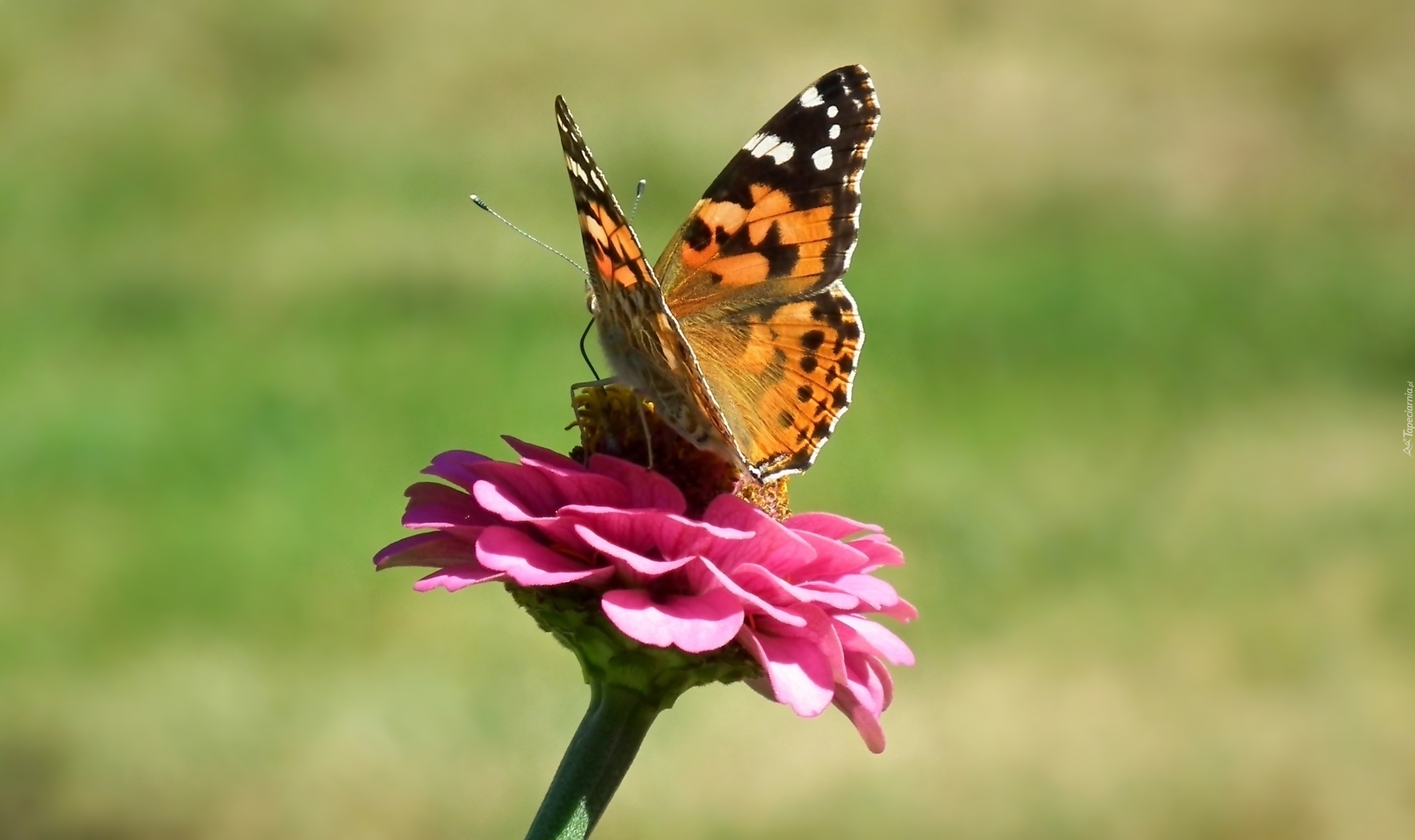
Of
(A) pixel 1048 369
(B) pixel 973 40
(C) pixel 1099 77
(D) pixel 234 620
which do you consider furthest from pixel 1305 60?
(D) pixel 234 620

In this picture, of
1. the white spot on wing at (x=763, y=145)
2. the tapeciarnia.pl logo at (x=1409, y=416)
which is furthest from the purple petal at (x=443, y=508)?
the tapeciarnia.pl logo at (x=1409, y=416)

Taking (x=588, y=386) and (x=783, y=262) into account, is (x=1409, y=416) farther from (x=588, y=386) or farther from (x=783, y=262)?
(x=588, y=386)

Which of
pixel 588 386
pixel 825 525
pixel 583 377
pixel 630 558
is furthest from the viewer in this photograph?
pixel 583 377

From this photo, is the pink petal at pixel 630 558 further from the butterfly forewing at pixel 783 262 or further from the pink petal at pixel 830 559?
the butterfly forewing at pixel 783 262

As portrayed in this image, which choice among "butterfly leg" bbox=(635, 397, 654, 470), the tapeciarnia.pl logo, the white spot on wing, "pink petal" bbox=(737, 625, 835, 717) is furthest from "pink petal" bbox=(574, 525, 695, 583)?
the tapeciarnia.pl logo

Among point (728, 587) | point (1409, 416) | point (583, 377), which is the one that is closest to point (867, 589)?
point (728, 587)

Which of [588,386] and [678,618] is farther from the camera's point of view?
[588,386]
